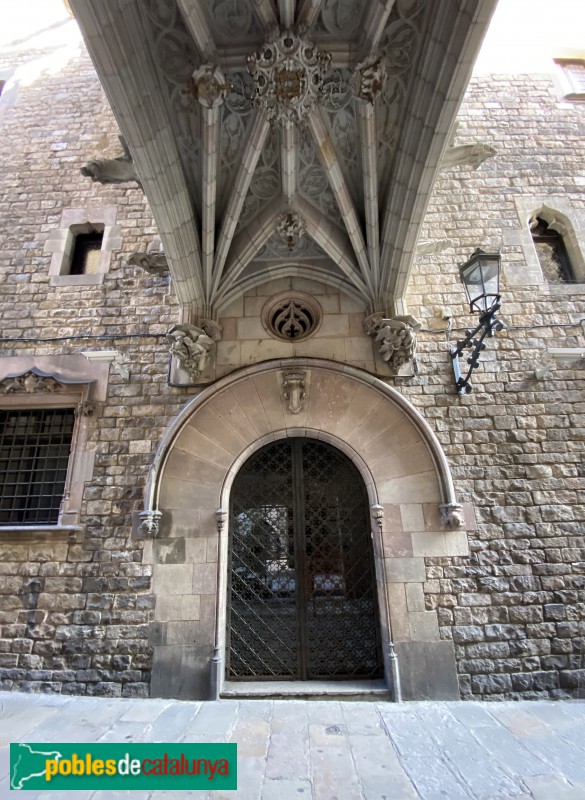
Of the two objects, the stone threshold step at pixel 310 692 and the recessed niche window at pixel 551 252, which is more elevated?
the recessed niche window at pixel 551 252

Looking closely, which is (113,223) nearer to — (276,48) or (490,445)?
(276,48)

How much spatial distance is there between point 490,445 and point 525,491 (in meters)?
0.59

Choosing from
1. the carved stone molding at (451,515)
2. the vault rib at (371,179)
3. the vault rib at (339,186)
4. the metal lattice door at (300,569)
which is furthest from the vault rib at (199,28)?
the carved stone molding at (451,515)

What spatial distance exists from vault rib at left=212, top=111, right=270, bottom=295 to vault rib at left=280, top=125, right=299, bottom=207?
189 millimetres

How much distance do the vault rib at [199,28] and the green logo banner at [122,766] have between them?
16.8 feet

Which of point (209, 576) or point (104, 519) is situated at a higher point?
point (104, 519)

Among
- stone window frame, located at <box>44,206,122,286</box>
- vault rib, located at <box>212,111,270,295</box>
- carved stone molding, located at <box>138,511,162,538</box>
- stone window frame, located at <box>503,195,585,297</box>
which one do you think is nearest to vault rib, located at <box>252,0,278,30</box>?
vault rib, located at <box>212,111,270,295</box>

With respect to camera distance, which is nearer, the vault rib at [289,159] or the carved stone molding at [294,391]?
the vault rib at [289,159]

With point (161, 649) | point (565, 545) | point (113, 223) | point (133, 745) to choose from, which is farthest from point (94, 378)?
point (565, 545)

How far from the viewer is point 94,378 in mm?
5039

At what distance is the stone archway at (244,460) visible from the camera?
155 inches

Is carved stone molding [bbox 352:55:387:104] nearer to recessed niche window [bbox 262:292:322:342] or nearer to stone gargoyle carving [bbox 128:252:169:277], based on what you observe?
recessed niche window [bbox 262:292:322:342]

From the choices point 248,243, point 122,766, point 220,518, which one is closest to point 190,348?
point 248,243

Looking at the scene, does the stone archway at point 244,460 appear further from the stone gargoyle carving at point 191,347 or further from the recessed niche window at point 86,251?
the recessed niche window at point 86,251
